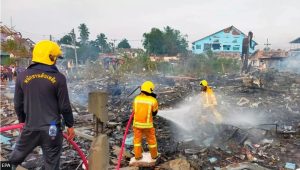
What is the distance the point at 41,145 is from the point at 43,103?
50cm

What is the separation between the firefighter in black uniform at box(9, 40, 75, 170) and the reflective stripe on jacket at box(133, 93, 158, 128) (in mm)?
2488

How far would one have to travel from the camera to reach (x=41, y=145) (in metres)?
3.69

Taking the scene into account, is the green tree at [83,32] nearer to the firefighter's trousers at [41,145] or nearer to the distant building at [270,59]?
the distant building at [270,59]

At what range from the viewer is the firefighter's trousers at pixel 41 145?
3613 millimetres

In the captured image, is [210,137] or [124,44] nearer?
[210,137]

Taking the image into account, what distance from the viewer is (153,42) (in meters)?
51.6

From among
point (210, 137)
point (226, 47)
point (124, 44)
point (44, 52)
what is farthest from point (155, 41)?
point (44, 52)

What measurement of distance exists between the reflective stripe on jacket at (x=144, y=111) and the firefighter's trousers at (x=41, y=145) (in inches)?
97.3

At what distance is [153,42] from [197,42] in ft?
24.1

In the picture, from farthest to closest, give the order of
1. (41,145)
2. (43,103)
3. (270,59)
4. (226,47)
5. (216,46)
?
(216,46), (226,47), (270,59), (41,145), (43,103)

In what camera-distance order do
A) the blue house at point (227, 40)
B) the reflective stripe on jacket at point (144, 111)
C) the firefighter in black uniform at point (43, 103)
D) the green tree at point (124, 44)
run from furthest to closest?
the green tree at point (124, 44) < the blue house at point (227, 40) < the reflective stripe on jacket at point (144, 111) < the firefighter in black uniform at point (43, 103)

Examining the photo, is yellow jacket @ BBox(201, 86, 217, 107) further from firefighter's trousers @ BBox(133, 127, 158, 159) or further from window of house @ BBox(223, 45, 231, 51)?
window of house @ BBox(223, 45, 231, 51)

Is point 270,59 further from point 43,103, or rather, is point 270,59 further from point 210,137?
point 43,103

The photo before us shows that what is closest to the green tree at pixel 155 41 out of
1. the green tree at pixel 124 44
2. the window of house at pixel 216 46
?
the window of house at pixel 216 46
